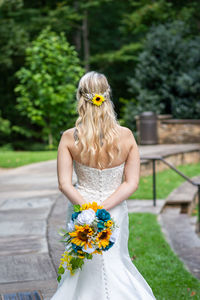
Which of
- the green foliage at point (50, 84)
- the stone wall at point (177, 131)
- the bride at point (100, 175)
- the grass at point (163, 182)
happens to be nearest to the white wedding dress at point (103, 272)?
the bride at point (100, 175)

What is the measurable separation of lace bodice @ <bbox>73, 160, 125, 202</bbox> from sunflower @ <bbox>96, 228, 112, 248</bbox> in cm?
38

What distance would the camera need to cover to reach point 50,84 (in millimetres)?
20359

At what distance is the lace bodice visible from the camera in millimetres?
3404

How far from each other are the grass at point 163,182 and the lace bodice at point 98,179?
20.8ft

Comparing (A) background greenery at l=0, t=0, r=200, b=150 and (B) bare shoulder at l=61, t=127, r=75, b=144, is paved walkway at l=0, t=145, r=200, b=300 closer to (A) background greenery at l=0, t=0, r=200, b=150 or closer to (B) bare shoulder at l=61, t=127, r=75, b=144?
(B) bare shoulder at l=61, t=127, r=75, b=144

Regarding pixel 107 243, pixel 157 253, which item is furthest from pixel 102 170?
pixel 157 253

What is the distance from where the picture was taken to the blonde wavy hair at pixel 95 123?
3.26 metres

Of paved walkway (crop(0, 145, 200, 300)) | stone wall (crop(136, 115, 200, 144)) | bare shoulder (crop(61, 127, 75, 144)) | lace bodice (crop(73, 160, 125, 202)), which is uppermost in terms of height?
bare shoulder (crop(61, 127, 75, 144))

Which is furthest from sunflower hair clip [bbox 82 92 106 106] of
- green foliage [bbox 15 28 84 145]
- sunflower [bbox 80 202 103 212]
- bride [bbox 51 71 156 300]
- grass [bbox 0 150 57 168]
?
green foliage [bbox 15 28 84 145]

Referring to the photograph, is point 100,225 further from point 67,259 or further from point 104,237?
point 67,259

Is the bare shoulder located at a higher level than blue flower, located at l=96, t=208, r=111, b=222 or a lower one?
higher

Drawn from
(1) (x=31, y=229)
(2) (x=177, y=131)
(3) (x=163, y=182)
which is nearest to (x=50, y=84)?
(2) (x=177, y=131)

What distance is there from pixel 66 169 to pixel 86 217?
1.53 ft

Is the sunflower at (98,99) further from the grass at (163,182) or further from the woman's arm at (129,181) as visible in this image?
the grass at (163,182)
